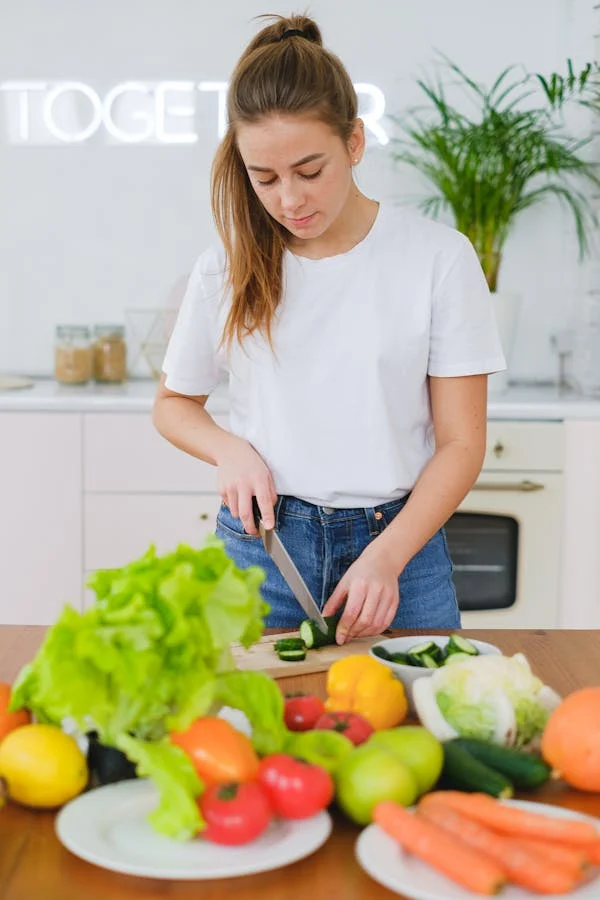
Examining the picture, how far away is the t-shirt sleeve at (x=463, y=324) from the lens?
1709mm

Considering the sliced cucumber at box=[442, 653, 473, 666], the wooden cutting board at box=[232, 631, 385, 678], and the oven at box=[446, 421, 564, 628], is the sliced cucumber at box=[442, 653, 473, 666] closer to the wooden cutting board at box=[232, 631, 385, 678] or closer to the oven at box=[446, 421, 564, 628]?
the wooden cutting board at box=[232, 631, 385, 678]

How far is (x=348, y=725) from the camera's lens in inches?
44.1

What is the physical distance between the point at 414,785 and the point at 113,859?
26 cm

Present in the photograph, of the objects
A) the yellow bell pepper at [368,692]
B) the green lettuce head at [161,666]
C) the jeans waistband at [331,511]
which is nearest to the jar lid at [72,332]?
the jeans waistband at [331,511]

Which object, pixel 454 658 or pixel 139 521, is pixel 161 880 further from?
pixel 139 521

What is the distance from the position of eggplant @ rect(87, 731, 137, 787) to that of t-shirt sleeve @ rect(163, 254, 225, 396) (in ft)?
2.79

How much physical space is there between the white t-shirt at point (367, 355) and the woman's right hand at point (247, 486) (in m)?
0.09

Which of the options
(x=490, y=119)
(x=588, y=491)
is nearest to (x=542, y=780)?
(x=588, y=491)

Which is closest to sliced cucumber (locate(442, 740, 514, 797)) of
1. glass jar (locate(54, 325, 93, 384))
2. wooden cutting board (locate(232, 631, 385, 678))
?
wooden cutting board (locate(232, 631, 385, 678))

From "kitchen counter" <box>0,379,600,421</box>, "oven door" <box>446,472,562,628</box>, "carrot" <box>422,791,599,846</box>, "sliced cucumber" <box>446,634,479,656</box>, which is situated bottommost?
"oven door" <box>446,472,562,628</box>

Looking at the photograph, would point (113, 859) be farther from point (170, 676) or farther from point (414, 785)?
point (414, 785)

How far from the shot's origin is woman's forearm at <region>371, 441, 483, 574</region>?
62.7 inches

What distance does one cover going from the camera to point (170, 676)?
0.99 meters

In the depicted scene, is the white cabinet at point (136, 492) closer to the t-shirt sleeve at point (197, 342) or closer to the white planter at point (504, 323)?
the white planter at point (504, 323)
